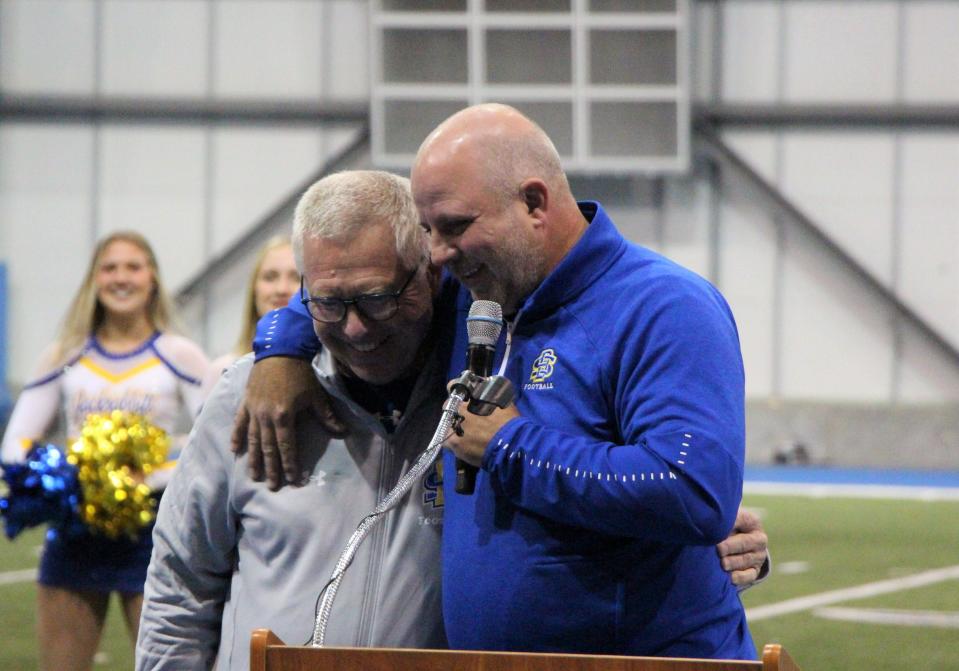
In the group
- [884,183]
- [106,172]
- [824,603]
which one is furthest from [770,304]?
[824,603]

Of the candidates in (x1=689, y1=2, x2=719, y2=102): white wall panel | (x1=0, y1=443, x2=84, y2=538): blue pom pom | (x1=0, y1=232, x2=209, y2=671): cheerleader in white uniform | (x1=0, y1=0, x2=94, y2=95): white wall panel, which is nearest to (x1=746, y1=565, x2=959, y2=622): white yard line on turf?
(x1=0, y1=232, x2=209, y2=671): cheerleader in white uniform

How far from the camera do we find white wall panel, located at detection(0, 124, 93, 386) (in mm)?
20000

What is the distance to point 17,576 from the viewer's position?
392 inches

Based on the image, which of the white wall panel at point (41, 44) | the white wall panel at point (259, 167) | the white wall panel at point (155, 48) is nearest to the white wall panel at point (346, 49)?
the white wall panel at point (259, 167)

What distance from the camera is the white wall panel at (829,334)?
62.6ft

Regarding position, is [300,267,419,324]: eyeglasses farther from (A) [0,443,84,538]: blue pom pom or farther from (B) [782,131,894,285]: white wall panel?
(B) [782,131,894,285]: white wall panel

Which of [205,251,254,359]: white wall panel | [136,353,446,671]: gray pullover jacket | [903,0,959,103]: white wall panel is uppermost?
[903,0,959,103]: white wall panel

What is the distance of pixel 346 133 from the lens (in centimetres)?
1981

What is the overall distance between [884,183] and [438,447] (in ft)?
58.1

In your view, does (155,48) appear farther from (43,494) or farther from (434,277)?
(434,277)

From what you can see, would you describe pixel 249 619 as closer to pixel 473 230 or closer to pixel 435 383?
pixel 435 383

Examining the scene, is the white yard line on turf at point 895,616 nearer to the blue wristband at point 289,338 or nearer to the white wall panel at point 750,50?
the blue wristband at point 289,338

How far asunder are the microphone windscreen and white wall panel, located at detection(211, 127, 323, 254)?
57.7 ft

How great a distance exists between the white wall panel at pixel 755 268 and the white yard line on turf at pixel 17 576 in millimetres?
11461
